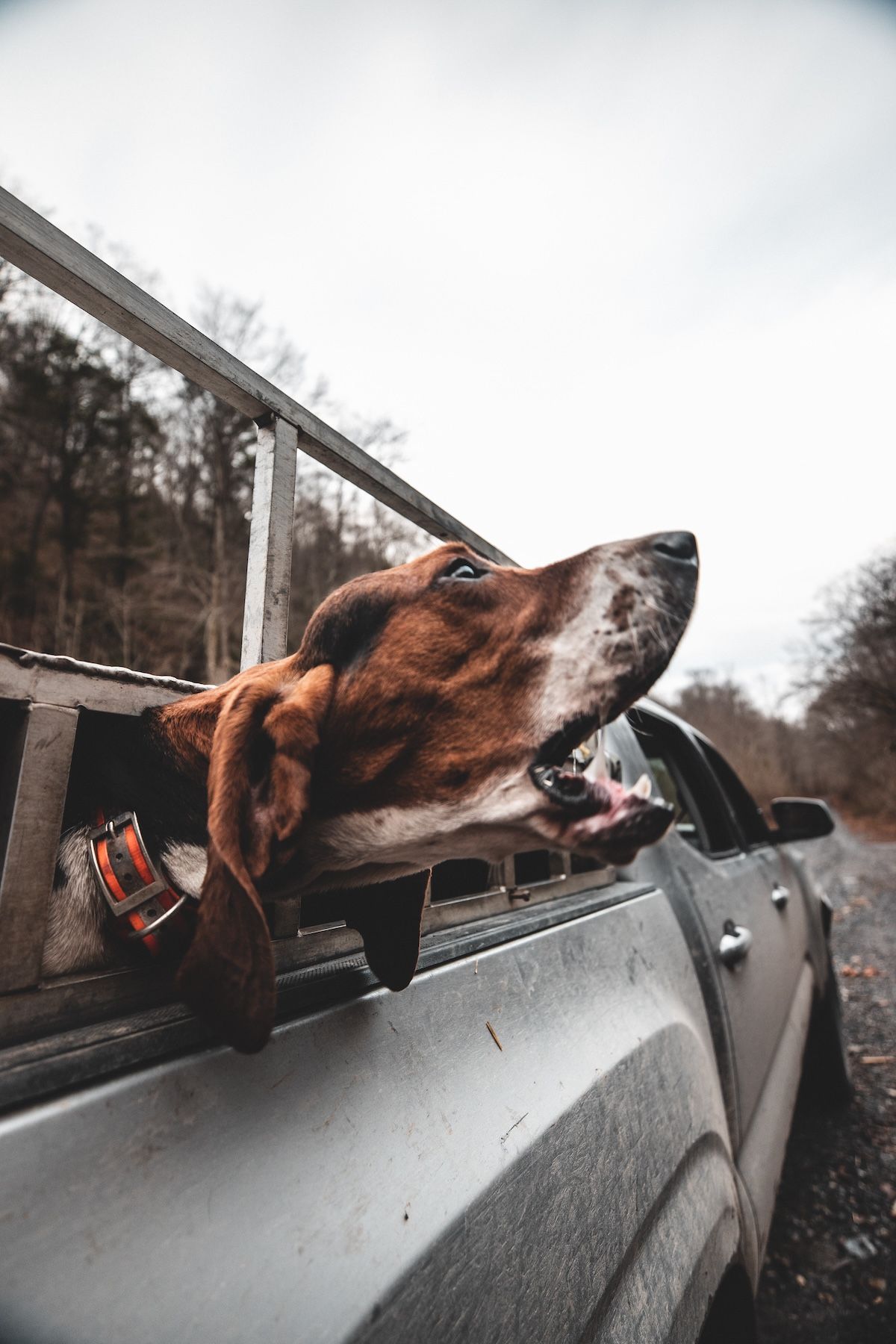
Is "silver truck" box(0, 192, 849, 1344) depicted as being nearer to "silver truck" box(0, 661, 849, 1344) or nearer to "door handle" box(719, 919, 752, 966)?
"silver truck" box(0, 661, 849, 1344)

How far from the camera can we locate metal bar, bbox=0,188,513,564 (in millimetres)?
1369

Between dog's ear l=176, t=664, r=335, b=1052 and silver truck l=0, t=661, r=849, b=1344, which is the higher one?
dog's ear l=176, t=664, r=335, b=1052

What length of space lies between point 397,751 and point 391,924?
1.45 feet

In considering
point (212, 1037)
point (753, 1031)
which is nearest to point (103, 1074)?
point (212, 1037)

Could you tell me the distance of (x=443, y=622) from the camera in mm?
1857

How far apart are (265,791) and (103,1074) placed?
0.70 metres

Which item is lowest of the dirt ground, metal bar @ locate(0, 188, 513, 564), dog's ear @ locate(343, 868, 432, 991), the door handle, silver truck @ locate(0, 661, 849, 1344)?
the dirt ground

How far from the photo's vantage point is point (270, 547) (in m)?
1.87

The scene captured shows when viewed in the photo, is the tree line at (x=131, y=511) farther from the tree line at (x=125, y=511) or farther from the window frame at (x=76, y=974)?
the window frame at (x=76, y=974)

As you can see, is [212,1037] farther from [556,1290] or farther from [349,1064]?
[556,1290]

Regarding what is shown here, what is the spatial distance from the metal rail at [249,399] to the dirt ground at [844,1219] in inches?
142

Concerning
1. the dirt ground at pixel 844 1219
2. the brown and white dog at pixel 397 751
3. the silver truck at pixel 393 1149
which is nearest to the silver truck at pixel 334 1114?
the silver truck at pixel 393 1149

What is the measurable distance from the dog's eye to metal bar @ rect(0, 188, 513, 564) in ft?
1.72

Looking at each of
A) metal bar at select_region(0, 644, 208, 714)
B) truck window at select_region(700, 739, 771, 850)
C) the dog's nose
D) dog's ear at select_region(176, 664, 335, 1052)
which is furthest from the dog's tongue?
truck window at select_region(700, 739, 771, 850)
